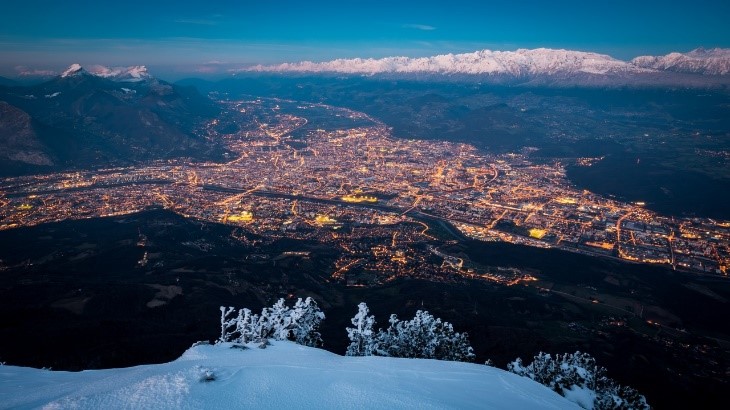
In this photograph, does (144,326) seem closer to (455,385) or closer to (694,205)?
(455,385)

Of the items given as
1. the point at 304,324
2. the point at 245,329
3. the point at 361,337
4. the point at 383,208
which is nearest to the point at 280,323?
the point at 304,324

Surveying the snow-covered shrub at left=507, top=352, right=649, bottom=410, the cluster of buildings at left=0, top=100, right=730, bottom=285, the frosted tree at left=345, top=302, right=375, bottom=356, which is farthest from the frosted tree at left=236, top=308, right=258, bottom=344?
the cluster of buildings at left=0, top=100, right=730, bottom=285

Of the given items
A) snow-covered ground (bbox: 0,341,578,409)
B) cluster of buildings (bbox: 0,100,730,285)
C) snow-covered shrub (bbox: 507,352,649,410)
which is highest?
snow-covered ground (bbox: 0,341,578,409)

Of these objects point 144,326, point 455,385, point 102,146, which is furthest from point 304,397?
point 102,146

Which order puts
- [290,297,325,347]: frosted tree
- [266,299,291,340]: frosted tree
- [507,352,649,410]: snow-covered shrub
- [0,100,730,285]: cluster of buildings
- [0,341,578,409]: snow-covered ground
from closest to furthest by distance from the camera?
[0,341,578,409]: snow-covered ground → [507,352,649,410]: snow-covered shrub → [266,299,291,340]: frosted tree → [290,297,325,347]: frosted tree → [0,100,730,285]: cluster of buildings

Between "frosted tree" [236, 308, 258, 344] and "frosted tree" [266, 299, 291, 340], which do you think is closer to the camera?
"frosted tree" [236, 308, 258, 344]

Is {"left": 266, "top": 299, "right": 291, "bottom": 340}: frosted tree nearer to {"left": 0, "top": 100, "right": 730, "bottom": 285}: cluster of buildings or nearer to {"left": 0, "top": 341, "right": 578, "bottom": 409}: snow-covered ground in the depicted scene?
{"left": 0, "top": 341, "right": 578, "bottom": 409}: snow-covered ground

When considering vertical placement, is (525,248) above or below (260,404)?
below

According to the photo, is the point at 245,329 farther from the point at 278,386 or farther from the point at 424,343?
the point at 278,386
